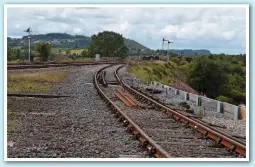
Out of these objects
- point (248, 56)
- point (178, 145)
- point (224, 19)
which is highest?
point (224, 19)

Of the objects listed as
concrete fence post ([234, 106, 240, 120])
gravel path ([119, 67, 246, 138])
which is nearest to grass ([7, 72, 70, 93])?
gravel path ([119, 67, 246, 138])

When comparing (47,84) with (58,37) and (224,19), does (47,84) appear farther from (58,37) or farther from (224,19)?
(224,19)

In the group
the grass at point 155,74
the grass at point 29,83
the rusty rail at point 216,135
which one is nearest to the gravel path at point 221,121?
the rusty rail at point 216,135

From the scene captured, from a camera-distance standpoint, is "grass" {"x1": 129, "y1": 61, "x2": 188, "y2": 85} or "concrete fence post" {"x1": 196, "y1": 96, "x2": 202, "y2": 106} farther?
"grass" {"x1": 129, "y1": 61, "x2": 188, "y2": 85}

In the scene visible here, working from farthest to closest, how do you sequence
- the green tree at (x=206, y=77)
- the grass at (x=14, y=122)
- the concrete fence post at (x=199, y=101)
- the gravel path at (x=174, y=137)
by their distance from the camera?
the green tree at (x=206, y=77), the concrete fence post at (x=199, y=101), the grass at (x=14, y=122), the gravel path at (x=174, y=137)

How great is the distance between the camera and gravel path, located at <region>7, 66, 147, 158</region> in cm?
736

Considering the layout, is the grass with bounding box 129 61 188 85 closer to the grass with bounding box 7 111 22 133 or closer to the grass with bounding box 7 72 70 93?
the grass with bounding box 7 72 70 93

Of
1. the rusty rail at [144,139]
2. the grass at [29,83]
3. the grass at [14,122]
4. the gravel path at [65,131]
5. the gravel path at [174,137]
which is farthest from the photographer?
the grass at [29,83]

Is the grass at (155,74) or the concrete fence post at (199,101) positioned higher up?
the grass at (155,74)

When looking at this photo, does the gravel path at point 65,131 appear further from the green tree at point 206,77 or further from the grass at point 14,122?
the green tree at point 206,77

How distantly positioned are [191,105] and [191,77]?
25.7 m

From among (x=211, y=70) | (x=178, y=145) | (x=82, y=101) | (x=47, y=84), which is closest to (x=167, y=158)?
(x=178, y=145)

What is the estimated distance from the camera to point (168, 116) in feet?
36.6

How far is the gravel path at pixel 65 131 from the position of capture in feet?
24.1
